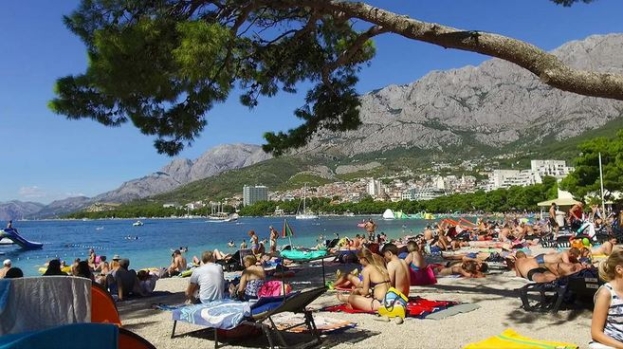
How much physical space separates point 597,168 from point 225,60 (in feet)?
116

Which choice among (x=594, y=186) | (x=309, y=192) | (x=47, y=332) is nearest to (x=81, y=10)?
(x=47, y=332)

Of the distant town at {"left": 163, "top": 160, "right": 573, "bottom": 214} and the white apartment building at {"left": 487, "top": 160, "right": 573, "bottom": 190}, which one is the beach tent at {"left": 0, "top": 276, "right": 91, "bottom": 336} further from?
the distant town at {"left": 163, "top": 160, "right": 573, "bottom": 214}

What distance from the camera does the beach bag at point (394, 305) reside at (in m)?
6.13

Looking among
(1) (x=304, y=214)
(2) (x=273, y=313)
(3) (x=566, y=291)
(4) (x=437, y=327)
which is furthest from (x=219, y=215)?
(2) (x=273, y=313)

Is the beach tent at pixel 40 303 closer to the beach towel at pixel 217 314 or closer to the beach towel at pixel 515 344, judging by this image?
the beach towel at pixel 217 314

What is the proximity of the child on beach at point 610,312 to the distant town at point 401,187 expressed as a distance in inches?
5582

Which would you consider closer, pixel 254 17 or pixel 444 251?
pixel 254 17

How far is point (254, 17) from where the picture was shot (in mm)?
8625

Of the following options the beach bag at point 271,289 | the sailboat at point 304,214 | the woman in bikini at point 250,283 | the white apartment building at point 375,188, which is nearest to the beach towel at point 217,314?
the woman in bikini at point 250,283

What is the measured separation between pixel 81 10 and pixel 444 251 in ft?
46.2

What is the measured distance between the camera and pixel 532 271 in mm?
7660

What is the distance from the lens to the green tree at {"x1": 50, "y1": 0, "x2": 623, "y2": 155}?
5425 millimetres

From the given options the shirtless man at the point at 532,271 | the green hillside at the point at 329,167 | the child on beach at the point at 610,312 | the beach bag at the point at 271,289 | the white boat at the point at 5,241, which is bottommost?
the white boat at the point at 5,241

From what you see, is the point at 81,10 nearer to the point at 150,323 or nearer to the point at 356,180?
the point at 150,323
